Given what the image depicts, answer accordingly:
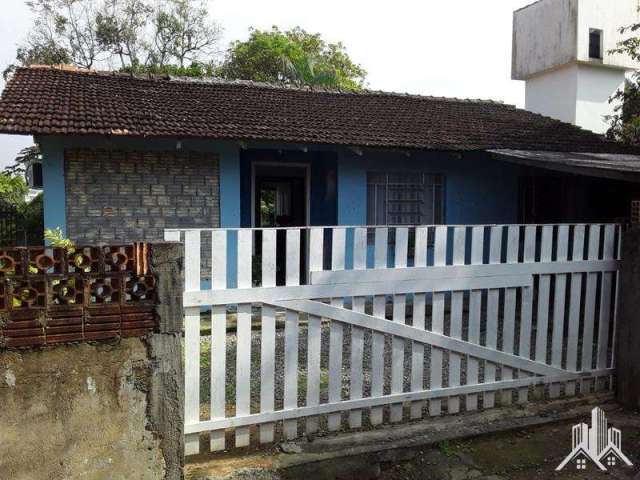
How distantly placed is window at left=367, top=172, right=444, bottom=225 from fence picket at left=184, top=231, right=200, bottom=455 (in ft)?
21.3

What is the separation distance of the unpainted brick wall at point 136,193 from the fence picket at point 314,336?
17.4 ft

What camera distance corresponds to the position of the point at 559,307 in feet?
13.0

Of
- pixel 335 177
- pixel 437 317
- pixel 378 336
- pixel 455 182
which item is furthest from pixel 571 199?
pixel 378 336

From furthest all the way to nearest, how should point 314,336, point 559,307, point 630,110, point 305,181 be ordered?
point 630,110
point 305,181
point 559,307
point 314,336

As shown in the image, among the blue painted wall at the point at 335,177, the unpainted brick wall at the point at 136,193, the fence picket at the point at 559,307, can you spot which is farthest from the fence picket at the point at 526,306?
the unpainted brick wall at the point at 136,193

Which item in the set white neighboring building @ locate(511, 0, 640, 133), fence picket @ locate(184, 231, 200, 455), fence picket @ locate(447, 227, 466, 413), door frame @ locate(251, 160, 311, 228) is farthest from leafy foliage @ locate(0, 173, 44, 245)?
white neighboring building @ locate(511, 0, 640, 133)

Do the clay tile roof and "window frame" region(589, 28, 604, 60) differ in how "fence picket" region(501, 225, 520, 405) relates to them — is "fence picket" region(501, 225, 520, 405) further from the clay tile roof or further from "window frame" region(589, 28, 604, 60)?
"window frame" region(589, 28, 604, 60)

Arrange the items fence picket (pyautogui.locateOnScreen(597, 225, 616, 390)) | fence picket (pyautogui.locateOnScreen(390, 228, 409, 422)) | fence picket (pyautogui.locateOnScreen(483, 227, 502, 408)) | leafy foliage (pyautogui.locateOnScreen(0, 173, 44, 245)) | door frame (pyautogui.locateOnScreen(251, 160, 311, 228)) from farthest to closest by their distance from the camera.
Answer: leafy foliage (pyautogui.locateOnScreen(0, 173, 44, 245))
door frame (pyautogui.locateOnScreen(251, 160, 311, 228))
fence picket (pyautogui.locateOnScreen(597, 225, 616, 390))
fence picket (pyautogui.locateOnScreen(483, 227, 502, 408))
fence picket (pyautogui.locateOnScreen(390, 228, 409, 422))

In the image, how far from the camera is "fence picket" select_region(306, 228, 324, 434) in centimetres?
316

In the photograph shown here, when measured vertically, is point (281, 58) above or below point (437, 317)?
above

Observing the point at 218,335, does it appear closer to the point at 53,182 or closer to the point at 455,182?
the point at 53,182

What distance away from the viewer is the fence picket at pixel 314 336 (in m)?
3.16

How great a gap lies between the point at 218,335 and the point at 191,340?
0.16m

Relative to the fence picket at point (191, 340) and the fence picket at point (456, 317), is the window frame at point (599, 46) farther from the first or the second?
the fence picket at point (191, 340)
